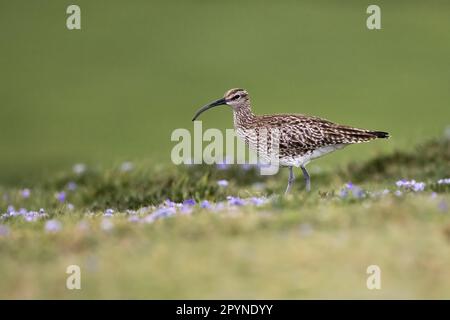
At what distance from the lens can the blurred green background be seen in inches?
722

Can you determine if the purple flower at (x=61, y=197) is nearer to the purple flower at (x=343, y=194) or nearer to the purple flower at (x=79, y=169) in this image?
the purple flower at (x=79, y=169)

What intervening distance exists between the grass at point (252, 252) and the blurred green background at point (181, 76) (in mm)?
7832

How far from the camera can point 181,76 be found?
2164cm

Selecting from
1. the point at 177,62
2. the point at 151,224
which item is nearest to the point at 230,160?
the point at 151,224

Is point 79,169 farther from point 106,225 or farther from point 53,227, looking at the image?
point 106,225

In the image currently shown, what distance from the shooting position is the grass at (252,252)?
6016 millimetres

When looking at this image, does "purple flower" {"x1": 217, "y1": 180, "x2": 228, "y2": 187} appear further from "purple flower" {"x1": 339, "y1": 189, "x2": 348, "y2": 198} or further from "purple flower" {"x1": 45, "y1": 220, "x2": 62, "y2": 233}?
"purple flower" {"x1": 45, "y1": 220, "x2": 62, "y2": 233}

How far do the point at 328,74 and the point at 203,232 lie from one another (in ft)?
51.0

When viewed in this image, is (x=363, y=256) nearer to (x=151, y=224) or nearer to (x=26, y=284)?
(x=151, y=224)

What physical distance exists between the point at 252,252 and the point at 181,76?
15.6 metres

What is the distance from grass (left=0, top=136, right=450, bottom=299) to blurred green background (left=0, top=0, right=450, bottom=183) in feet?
25.7

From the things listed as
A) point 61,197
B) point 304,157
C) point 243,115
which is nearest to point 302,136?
point 304,157

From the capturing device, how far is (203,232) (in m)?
7.00

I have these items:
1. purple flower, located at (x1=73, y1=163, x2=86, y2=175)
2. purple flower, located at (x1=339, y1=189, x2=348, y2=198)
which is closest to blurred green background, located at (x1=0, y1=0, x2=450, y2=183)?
purple flower, located at (x1=73, y1=163, x2=86, y2=175)
